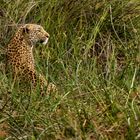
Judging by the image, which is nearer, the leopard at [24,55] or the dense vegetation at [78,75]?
the dense vegetation at [78,75]

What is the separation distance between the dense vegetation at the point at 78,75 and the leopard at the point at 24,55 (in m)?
0.09

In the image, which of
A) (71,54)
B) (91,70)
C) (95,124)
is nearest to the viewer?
A: (95,124)

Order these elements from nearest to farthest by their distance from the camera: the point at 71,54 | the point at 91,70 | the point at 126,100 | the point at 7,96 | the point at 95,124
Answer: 1. the point at 95,124
2. the point at 126,100
3. the point at 7,96
4. the point at 91,70
5. the point at 71,54

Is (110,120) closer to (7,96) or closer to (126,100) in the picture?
(126,100)

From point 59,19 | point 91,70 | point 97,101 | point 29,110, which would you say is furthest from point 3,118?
point 59,19

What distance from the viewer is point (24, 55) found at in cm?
618

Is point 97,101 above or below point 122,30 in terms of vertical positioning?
above

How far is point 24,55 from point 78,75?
2.57 ft

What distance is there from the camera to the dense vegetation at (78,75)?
14.8 feet

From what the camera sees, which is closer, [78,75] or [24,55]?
[78,75]

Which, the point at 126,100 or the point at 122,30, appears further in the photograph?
the point at 122,30

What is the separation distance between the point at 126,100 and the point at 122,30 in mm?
2802

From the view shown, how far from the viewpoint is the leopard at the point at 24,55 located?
590 cm

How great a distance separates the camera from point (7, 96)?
5156 mm
